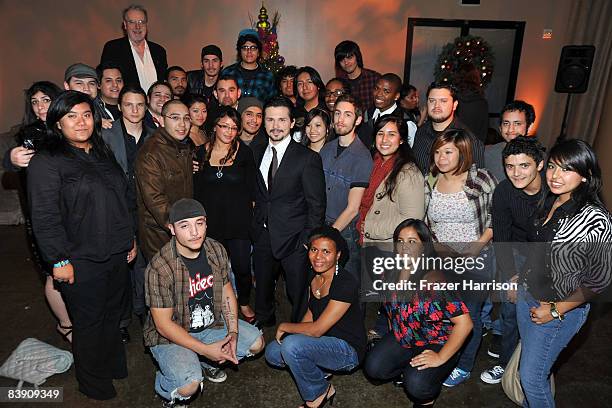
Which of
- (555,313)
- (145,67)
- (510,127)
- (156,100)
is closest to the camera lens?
(555,313)

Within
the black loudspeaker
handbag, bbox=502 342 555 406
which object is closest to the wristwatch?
handbag, bbox=502 342 555 406

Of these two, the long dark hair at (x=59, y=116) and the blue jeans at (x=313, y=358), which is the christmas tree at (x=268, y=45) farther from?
the blue jeans at (x=313, y=358)

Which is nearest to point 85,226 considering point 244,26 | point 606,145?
point 244,26

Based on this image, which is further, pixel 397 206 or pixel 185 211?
pixel 397 206

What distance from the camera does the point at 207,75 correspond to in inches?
176

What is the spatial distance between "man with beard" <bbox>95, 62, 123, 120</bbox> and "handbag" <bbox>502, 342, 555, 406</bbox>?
3.30 meters

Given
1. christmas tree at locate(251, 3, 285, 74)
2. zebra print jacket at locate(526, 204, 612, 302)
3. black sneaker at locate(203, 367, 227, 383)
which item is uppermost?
christmas tree at locate(251, 3, 285, 74)

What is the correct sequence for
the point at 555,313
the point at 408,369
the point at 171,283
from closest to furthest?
the point at 555,313, the point at 171,283, the point at 408,369

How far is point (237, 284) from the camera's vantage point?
3.50 metres

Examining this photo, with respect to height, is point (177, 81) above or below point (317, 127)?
above

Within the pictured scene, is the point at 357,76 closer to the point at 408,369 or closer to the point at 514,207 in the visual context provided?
the point at 514,207

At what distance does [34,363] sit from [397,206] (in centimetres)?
259

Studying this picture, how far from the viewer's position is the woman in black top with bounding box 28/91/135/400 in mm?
2363

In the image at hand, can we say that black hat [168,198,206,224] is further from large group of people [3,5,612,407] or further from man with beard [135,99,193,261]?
man with beard [135,99,193,261]
